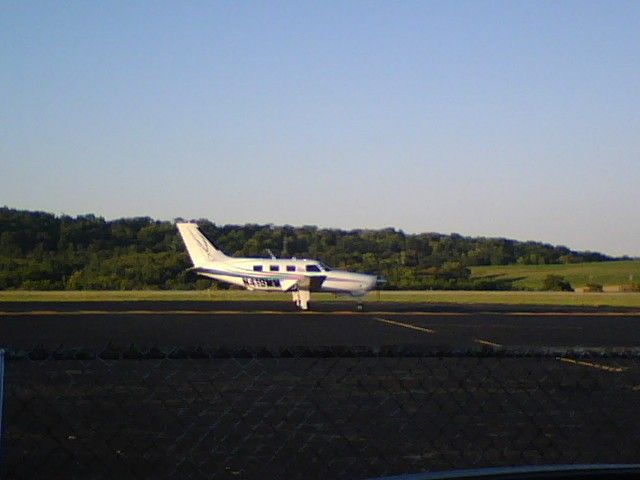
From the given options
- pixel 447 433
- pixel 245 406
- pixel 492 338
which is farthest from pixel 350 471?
pixel 492 338

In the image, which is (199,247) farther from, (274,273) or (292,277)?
(292,277)

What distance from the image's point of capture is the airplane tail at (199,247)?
43469mm

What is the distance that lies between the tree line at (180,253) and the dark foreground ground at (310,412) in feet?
162

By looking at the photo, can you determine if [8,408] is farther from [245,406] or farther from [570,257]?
[570,257]

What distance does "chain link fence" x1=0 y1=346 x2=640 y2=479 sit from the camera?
710 cm

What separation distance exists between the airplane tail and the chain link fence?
30.5 metres

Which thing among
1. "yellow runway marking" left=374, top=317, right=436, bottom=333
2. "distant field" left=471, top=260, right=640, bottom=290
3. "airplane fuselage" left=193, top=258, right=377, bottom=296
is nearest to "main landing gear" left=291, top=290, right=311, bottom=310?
"airplane fuselage" left=193, top=258, right=377, bottom=296

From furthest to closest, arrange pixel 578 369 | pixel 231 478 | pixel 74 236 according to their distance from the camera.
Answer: pixel 74 236 → pixel 578 369 → pixel 231 478

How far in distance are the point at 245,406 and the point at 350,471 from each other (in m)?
2.81

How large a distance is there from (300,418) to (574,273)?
70033mm

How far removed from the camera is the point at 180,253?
3027 inches

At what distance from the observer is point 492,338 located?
2198 cm

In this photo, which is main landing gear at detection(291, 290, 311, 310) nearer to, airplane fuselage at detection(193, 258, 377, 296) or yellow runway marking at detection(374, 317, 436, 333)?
airplane fuselage at detection(193, 258, 377, 296)

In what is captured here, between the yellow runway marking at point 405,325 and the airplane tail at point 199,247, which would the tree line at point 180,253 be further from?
the yellow runway marking at point 405,325
